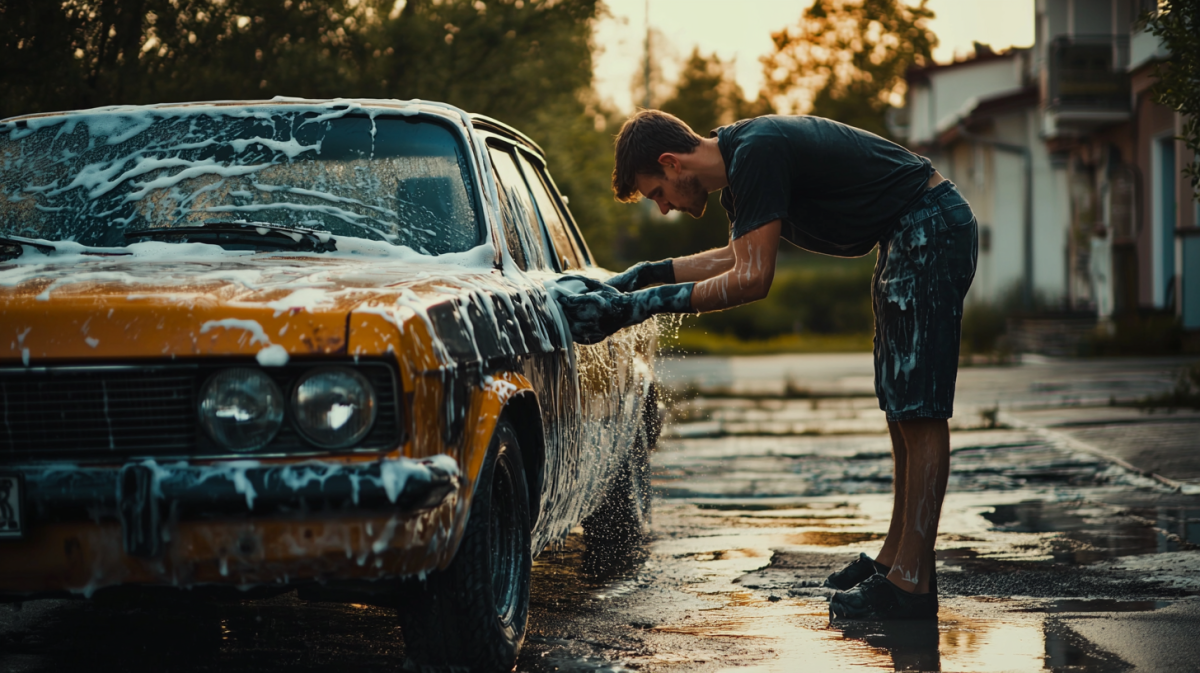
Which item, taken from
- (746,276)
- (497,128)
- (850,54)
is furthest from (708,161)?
(850,54)

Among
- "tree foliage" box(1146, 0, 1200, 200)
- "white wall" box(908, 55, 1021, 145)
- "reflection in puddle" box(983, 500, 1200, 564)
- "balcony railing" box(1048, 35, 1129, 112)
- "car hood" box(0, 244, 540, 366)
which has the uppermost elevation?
"white wall" box(908, 55, 1021, 145)

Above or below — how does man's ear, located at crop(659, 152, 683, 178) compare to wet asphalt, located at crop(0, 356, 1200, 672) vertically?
above

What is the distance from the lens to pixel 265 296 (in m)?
3.07

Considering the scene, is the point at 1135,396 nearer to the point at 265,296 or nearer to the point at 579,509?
the point at 579,509

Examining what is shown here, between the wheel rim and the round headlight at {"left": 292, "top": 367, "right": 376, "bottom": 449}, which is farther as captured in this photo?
the wheel rim

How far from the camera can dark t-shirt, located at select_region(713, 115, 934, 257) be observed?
424 cm

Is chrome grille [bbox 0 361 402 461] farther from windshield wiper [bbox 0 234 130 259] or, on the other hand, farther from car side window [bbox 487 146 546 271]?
car side window [bbox 487 146 546 271]

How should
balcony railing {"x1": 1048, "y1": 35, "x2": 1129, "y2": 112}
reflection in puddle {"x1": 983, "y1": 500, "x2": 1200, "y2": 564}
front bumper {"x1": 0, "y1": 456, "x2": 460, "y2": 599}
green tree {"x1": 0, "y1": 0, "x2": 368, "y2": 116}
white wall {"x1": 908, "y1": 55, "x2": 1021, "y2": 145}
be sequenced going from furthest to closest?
white wall {"x1": 908, "y1": 55, "x2": 1021, "y2": 145}, balcony railing {"x1": 1048, "y1": 35, "x2": 1129, "y2": 112}, green tree {"x1": 0, "y1": 0, "x2": 368, "y2": 116}, reflection in puddle {"x1": 983, "y1": 500, "x2": 1200, "y2": 564}, front bumper {"x1": 0, "y1": 456, "x2": 460, "y2": 599}

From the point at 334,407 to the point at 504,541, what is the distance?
906 millimetres

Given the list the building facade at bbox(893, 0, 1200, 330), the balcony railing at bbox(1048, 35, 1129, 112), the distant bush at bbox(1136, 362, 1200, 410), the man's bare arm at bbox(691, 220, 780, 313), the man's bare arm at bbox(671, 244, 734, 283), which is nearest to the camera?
the man's bare arm at bbox(691, 220, 780, 313)

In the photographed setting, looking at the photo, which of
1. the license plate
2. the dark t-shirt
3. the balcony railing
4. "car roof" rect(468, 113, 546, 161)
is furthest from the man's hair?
the balcony railing

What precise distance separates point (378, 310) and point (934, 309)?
2185 mm

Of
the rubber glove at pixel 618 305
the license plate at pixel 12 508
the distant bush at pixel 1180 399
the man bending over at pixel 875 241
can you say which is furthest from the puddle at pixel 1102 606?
the distant bush at pixel 1180 399

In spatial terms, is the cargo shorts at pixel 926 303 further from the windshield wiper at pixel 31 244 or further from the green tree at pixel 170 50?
the green tree at pixel 170 50
